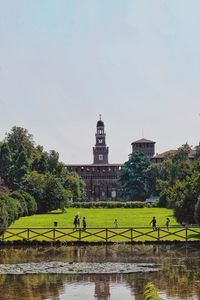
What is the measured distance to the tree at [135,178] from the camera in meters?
117

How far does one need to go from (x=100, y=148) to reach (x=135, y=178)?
54.4 meters

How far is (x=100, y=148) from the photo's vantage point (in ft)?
Result: 560

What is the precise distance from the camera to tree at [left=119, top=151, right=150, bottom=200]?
4594 inches

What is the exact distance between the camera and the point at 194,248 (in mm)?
32938

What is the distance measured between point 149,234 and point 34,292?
19552mm

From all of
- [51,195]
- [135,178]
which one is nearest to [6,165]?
[51,195]

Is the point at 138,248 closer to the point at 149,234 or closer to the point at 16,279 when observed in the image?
the point at 149,234

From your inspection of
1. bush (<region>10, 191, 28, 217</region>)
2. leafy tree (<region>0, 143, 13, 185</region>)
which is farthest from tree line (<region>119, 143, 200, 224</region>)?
bush (<region>10, 191, 28, 217</region>)

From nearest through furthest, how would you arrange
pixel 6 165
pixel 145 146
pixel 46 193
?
pixel 46 193 < pixel 6 165 < pixel 145 146

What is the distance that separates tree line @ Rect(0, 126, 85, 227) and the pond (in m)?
21.0

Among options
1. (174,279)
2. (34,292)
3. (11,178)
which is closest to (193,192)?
(174,279)

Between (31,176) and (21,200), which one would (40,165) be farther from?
(21,200)

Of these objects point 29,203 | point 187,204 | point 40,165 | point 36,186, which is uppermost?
point 40,165

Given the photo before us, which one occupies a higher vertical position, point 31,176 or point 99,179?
point 99,179
